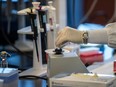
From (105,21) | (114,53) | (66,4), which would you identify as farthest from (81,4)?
(114,53)

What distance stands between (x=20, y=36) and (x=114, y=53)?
0.64 m

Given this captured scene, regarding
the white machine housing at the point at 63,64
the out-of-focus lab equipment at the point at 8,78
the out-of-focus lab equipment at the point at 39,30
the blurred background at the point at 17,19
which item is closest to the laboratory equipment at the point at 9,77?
the out-of-focus lab equipment at the point at 8,78

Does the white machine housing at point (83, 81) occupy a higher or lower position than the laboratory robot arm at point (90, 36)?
lower

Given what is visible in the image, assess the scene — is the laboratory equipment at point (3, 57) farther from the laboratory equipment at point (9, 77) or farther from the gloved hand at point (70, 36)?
the gloved hand at point (70, 36)

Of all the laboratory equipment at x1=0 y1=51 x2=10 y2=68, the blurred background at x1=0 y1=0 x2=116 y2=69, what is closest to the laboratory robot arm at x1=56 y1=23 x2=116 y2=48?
the laboratory equipment at x1=0 y1=51 x2=10 y2=68

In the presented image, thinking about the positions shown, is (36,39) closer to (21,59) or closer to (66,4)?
(21,59)

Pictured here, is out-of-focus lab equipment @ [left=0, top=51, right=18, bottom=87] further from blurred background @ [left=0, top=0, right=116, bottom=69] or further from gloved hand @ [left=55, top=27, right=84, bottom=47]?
blurred background @ [left=0, top=0, right=116, bottom=69]

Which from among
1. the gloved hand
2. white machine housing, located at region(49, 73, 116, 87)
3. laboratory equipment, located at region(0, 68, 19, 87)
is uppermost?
the gloved hand

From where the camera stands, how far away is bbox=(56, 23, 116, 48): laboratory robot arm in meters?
1.23

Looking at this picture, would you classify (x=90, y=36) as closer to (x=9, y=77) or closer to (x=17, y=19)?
(x=9, y=77)

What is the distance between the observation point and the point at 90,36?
125 cm

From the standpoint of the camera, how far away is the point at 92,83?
3.09ft

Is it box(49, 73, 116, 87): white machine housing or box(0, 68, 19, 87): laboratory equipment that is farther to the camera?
box(0, 68, 19, 87): laboratory equipment

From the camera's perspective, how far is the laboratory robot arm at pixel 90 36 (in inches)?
48.4
